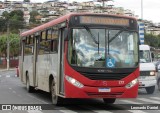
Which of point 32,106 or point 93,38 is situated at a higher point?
point 93,38

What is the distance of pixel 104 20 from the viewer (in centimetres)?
1332

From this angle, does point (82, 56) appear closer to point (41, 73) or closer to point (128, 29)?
point (128, 29)

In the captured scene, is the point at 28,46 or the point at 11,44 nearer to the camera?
the point at 28,46

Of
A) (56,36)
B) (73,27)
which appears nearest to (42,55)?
(56,36)

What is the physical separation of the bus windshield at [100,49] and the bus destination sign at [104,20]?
8.9 inches

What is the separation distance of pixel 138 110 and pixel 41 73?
210 inches

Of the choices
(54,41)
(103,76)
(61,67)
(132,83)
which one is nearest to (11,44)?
(54,41)

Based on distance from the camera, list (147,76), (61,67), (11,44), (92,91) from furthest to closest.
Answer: (11,44), (147,76), (61,67), (92,91)

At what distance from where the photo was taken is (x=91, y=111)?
42.9ft

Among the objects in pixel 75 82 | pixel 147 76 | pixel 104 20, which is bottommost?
pixel 147 76

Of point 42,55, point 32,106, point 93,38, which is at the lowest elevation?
point 32,106

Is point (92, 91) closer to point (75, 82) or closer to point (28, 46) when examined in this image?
point (75, 82)

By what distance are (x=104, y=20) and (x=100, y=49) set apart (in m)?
1.00

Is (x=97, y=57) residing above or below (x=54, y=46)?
below
